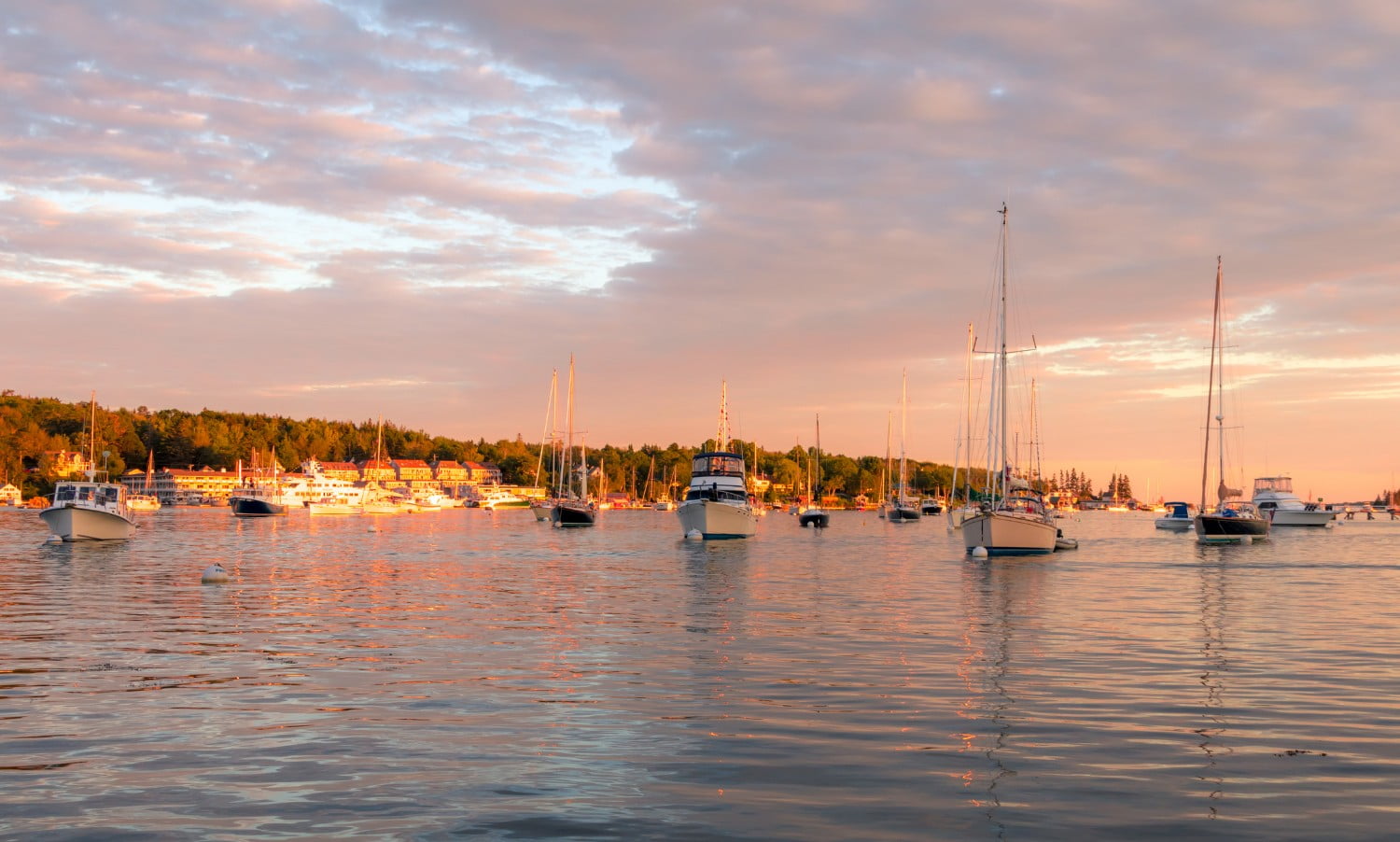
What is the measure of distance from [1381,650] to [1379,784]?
14.4 m

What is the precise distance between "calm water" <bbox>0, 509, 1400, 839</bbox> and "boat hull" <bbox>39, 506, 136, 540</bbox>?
39230 mm

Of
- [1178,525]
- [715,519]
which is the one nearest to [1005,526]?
[715,519]

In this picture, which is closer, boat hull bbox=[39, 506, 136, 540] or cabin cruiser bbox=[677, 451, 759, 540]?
boat hull bbox=[39, 506, 136, 540]

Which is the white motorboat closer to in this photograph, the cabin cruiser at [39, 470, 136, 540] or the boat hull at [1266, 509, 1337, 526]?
the boat hull at [1266, 509, 1337, 526]

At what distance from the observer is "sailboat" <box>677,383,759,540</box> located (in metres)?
83.5

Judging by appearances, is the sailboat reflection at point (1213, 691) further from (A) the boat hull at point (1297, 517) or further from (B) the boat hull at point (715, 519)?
(A) the boat hull at point (1297, 517)

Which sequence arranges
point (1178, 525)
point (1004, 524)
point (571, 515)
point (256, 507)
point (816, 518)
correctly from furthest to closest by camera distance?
point (256, 507), point (1178, 525), point (816, 518), point (571, 515), point (1004, 524)

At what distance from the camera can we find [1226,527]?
8588 cm

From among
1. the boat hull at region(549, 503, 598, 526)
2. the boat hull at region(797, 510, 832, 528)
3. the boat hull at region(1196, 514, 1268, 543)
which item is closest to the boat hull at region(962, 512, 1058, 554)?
the boat hull at region(1196, 514, 1268, 543)

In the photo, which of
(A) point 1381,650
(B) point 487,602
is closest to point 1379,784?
(A) point 1381,650

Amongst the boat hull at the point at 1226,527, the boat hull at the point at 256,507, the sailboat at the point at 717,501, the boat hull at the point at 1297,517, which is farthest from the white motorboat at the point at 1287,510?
the boat hull at the point at 256,507

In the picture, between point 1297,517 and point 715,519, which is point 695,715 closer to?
point 715,519

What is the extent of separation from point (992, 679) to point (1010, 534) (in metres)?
44.2

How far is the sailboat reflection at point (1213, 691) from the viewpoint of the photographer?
13.1m
